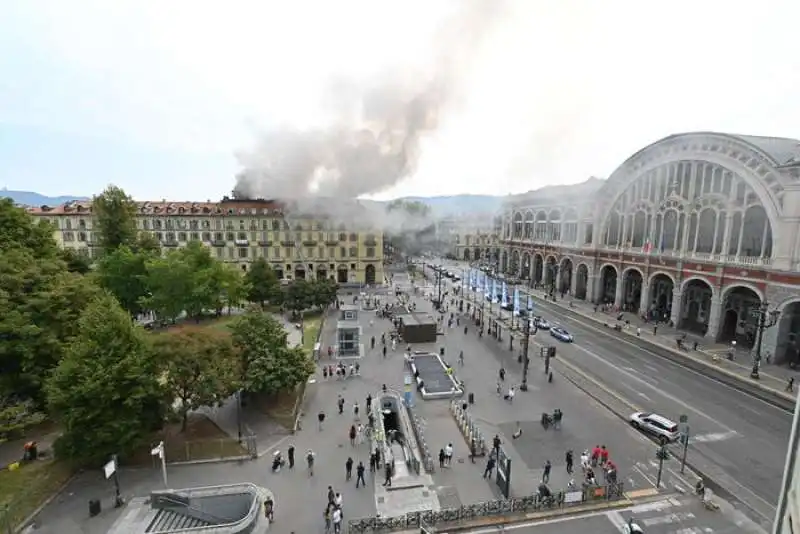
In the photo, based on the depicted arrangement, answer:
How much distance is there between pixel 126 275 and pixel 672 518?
49798mm

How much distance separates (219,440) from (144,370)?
209 inches

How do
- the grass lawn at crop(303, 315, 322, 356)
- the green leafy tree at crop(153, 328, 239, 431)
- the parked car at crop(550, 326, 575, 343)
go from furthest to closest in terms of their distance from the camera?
the parked car at crop(550, 326, 575, 343)
the grass lawn at crop(303, 315, 322, 356)
the green leafy tree at crop(153, 328, 239, 431)

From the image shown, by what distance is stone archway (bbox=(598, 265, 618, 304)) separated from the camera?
6084cm

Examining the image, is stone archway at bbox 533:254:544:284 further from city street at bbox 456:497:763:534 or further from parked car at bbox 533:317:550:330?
city street at bbox 456:497:763:534

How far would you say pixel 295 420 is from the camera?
24.4 meters

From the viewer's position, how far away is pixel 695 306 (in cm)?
4872

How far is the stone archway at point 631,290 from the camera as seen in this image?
56000mm

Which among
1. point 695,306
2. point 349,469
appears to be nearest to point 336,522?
point 349,469

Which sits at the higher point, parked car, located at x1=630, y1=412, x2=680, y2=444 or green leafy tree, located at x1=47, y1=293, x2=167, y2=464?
green leafy tree, located at x1=47, y1=293, x2=167, y2=464

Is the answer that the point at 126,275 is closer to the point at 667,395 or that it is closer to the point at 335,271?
the point at 335,271

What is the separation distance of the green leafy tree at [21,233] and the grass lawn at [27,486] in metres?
17.6

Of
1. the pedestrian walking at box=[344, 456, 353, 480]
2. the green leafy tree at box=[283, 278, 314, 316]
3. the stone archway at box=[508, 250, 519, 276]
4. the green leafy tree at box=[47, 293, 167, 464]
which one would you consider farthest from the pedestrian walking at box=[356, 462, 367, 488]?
the stone archway at box=[508, 250, 519, 276]

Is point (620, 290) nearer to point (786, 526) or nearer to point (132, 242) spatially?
point (786, 526)

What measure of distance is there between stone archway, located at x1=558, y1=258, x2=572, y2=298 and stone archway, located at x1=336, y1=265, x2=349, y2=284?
35932 millimetres
